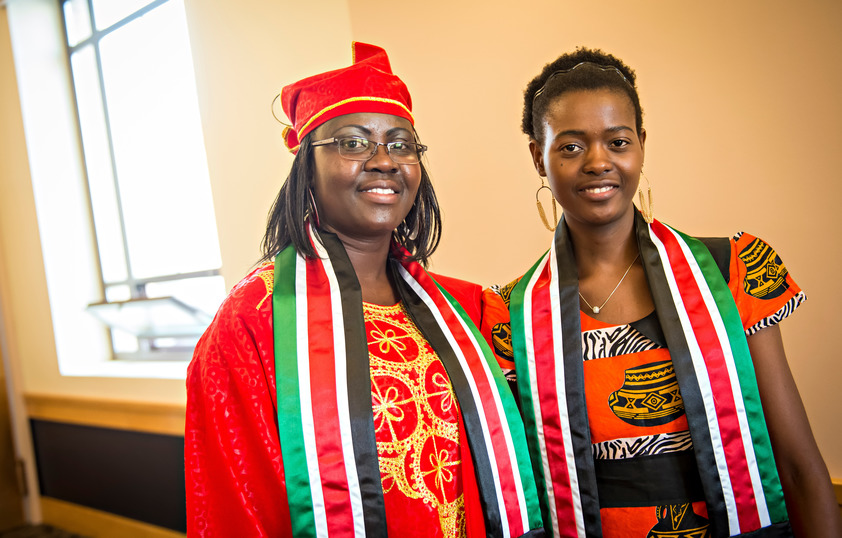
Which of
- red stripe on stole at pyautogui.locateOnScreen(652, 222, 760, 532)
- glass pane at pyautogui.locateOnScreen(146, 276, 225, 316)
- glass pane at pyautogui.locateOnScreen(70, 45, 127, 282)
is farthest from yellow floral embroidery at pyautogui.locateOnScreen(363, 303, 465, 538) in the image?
glass pane at pyautogui.locateOnScreen(70, 45, 127, 282)

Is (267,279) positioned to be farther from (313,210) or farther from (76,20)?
(76,20)

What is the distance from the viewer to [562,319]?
1.44 metres

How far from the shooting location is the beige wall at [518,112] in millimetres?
1748

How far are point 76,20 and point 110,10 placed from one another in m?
0.36

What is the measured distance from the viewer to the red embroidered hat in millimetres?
1430

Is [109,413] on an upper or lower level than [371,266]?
lower

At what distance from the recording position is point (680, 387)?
127 centimetres

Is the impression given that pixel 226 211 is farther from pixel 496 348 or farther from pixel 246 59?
pixel 496 348

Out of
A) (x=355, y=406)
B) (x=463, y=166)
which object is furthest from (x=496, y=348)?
(x=463, y=166)

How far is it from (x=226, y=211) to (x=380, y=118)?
204cm

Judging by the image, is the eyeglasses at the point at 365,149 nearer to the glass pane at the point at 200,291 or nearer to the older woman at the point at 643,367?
the older woman at the point at 643,367

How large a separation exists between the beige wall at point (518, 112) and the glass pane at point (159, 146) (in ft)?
2.42

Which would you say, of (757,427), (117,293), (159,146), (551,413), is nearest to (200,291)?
(117,293)

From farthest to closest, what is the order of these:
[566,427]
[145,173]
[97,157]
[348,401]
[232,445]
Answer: [97,157] < [145,173] < [566,427] < [348,401] < [232,445]
